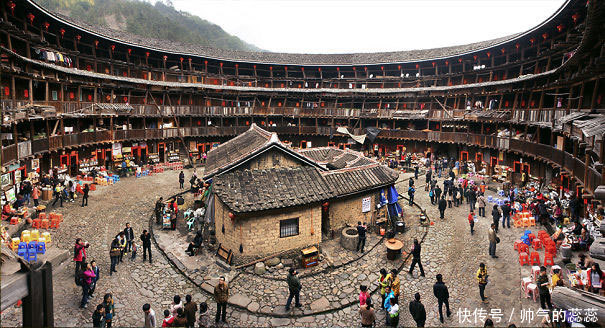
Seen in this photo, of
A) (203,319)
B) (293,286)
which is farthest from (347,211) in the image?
(203,319)

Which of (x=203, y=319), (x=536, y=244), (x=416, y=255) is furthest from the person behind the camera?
(x=536, y=244)

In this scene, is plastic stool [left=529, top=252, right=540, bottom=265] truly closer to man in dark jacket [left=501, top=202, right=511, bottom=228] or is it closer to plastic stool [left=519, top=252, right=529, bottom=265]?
plastic stool [left=519, top=252, right=529, bottom=265]

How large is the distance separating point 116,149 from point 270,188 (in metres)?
27.7

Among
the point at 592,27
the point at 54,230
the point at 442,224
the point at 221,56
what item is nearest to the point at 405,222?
the point at 442,224

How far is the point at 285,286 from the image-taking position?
49.4ft

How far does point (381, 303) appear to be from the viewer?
1391cm

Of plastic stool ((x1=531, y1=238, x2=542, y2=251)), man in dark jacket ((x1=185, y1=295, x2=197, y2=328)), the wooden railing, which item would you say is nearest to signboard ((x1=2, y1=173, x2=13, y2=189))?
the wooden railing

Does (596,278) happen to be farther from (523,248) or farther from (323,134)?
(323,134)

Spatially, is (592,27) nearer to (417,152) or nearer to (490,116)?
(490,116)

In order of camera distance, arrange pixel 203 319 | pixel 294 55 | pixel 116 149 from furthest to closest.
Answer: pixel 294 55 < pixel 116 149 < pixel 203 319

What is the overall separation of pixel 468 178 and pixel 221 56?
125ft

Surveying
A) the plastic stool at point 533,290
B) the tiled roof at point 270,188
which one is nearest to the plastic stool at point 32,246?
the tiled roof at point 270,188

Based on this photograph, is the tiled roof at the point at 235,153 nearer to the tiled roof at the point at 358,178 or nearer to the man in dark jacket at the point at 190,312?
the tiled roof at the point at 358,178

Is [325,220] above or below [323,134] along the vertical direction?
below
